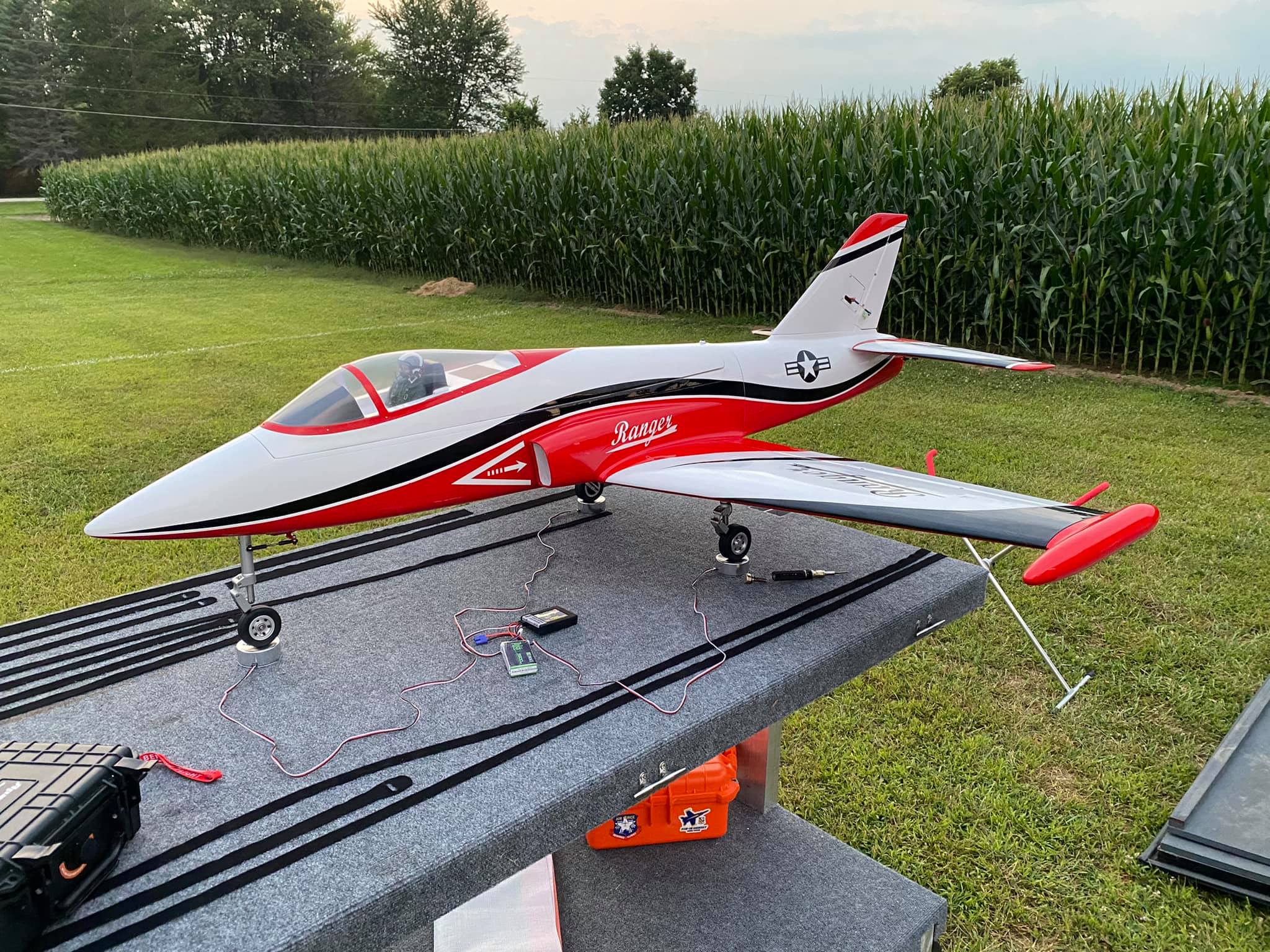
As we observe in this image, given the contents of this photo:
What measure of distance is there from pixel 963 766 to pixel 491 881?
2418mm

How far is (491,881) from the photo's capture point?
215cm

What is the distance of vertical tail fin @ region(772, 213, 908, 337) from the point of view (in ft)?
16.7

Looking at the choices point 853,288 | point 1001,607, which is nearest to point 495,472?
point 853,288

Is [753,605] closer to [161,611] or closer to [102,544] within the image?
[161,611]

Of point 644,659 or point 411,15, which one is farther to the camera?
point 411,15

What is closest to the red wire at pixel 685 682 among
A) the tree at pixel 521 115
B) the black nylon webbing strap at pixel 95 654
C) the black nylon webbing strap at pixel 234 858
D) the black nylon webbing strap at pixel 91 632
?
the black nylon webbing strap at pixel 234 858

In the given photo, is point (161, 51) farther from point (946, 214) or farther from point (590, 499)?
point (590, 499)

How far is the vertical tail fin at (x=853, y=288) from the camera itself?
509 centimetres

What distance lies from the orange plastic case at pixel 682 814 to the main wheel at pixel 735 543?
93cm

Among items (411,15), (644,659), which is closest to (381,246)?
(644,659)

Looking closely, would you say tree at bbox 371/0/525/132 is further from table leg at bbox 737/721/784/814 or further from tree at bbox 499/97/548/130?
table leg at bbox 737/721/784/814

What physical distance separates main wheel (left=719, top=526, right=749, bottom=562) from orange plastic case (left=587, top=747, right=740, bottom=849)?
3.06 feet

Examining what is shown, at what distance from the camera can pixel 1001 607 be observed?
4938 mm

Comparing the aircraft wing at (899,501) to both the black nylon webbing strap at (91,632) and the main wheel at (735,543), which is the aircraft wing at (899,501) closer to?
the main wheel at (735,543)
